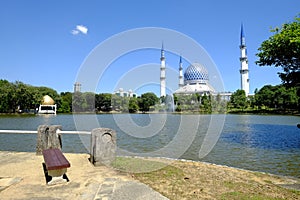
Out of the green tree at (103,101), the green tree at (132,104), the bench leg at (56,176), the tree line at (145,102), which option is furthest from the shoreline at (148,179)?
the green tree at (103,101)

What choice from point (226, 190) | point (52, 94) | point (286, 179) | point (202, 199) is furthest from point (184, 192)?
point (52, 94)

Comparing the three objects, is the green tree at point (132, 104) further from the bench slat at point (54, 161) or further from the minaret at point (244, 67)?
the minaret at point (244, 67)

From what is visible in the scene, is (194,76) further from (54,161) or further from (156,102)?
(54,161)

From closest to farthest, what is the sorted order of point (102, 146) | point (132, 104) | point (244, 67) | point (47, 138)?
point (102, 146)
point (47, 138)
point (132, 104)
point (244, 67)

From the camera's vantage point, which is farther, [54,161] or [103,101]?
[103,101]

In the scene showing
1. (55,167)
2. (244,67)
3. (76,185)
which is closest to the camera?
(55,167)

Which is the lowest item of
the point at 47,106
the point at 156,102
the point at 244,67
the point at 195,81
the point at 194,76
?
the point at 47,106

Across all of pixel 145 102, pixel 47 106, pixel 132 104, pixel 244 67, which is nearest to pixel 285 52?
pixel 132 104

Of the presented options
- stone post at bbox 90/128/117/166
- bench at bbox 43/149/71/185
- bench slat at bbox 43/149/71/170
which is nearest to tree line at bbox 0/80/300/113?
stone post at bbox 90/128/117/166

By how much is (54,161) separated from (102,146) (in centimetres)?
162

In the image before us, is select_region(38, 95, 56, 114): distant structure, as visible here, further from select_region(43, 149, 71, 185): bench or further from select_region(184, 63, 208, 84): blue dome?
select_region(43, 149, 71, 185): bench

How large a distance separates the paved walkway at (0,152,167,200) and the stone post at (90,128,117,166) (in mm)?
230

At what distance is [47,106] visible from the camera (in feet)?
212

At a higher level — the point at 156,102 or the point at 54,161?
the point at 156,102
